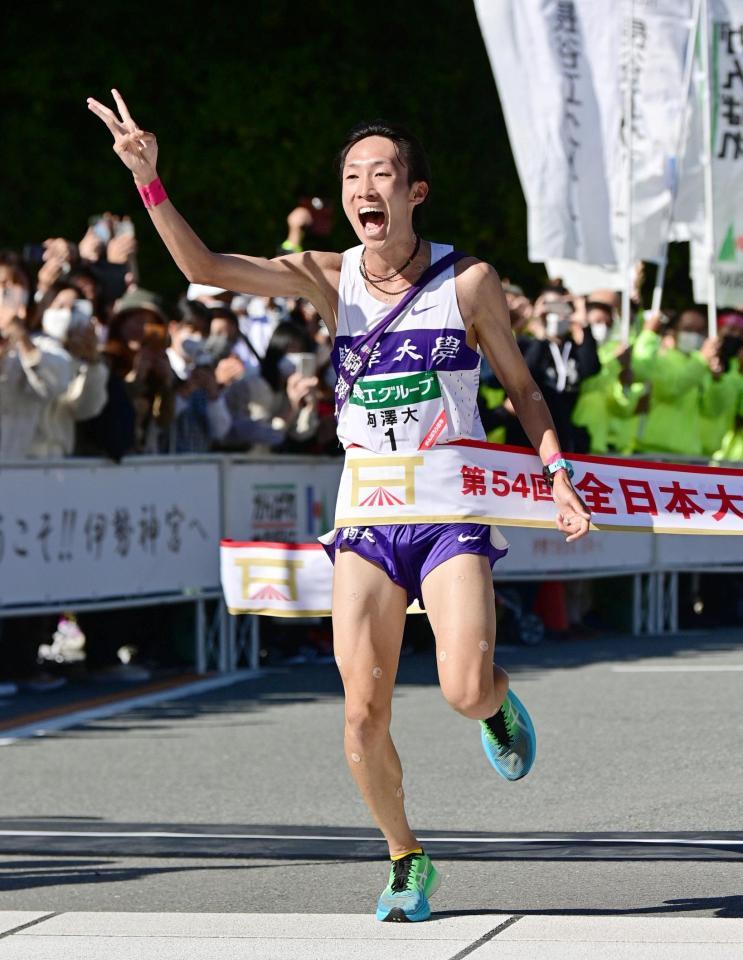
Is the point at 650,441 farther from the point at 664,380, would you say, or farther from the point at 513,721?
the point at 513,721

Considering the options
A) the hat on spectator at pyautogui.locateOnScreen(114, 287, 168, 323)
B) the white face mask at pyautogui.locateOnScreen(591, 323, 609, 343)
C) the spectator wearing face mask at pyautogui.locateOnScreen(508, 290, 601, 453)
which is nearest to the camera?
the hat on spectator at pyautogui.locateOnScreen(114, 287, 168, 323)

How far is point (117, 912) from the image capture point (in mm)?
6645

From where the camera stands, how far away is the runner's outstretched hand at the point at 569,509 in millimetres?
6492

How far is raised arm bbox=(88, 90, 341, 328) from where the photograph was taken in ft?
20.5

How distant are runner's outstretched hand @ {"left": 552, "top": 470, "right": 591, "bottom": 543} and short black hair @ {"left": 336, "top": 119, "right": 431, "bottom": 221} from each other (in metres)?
0.97

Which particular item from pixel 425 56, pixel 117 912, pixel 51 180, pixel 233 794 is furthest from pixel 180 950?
pixel 425 56

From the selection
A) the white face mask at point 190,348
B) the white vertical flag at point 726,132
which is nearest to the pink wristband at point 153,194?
the white face mask at point 190,348

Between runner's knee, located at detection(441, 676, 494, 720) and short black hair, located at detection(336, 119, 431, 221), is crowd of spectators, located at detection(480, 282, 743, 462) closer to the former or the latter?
short black hair, located at detection(336, 119, 431, 221)

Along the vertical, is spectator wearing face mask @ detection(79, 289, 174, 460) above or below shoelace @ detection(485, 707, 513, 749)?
above

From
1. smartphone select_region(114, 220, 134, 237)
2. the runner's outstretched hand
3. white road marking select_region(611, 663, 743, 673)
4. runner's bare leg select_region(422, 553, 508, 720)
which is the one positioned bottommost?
white road marking select_region(611, 663, 743, 673)

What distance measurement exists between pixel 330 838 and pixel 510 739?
1.46m

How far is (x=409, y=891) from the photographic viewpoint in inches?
251

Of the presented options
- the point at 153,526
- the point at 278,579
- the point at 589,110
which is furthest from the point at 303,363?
the point at 278,579

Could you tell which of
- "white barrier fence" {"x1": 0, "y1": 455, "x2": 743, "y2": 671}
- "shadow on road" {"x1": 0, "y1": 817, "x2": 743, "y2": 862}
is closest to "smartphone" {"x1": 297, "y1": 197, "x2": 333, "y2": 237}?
"white barrier fence" {"x1": 0, "y1": 455, "x2": 743, "y2": 671}
